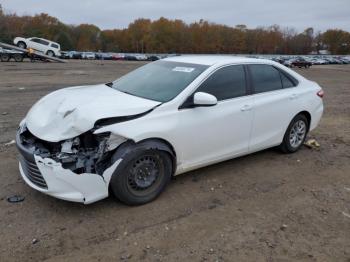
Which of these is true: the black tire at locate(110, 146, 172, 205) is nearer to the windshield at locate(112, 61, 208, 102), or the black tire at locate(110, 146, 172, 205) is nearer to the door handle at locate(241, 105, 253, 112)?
the windshield at locate(112, 61, 208, 102)

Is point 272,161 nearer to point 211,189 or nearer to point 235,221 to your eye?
point 211,189

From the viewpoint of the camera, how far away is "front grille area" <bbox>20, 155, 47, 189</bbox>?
3684mm

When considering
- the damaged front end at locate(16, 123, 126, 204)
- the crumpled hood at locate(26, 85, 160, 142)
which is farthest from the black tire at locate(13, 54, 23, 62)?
the damaged front end at locate(16, 123, 126, 204)

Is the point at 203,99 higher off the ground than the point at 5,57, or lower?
higher

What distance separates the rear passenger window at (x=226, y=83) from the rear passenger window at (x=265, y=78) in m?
0.25

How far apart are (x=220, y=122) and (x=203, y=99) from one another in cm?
52

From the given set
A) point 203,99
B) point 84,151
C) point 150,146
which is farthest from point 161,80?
point 84,151

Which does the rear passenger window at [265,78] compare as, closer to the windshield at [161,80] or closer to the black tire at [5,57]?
the windshield at [161,80]

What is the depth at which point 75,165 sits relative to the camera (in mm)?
3586

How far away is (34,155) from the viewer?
3641 mm

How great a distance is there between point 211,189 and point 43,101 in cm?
243

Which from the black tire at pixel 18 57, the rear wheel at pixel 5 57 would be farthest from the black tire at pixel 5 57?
the black tire at pixel 18 57

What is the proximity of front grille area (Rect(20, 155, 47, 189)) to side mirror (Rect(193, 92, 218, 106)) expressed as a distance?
1899mm

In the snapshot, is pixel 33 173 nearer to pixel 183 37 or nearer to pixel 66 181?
pixel 66 181
